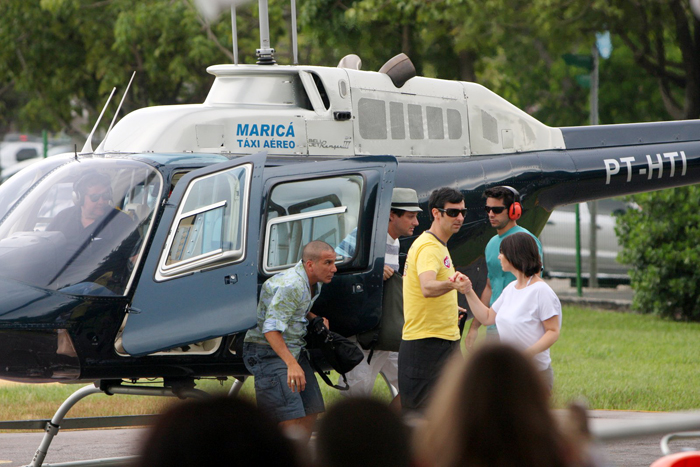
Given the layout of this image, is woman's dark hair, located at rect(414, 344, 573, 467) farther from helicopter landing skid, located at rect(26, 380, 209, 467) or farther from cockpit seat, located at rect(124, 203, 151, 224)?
cockpit seat, located at rect(124, 203, 151, 224)

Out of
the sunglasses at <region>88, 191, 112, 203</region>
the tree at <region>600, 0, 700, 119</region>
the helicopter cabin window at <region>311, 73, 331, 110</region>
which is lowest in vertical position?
the sunglasses at <region>88, 191, 112, 203</region>

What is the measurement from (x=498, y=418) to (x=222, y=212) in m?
4.34

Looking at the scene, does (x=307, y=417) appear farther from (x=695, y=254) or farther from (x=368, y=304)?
(x=695, y=254)

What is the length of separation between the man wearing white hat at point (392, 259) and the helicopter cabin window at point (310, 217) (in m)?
0.31

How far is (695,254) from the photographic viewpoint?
12.9 metres

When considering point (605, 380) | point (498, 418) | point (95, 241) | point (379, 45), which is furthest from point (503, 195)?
point (379, 45)

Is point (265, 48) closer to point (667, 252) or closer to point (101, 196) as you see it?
point (101, 196)

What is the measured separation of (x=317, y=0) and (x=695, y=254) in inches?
286

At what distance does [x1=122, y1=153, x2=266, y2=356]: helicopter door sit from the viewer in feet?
18.7

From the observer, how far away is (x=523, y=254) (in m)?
5.48

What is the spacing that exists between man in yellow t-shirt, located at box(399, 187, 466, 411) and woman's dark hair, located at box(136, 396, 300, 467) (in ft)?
13.5

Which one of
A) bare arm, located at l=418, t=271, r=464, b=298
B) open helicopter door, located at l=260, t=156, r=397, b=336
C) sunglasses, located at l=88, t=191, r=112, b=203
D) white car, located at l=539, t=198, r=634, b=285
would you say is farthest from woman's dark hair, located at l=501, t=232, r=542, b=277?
white car, located at l=539, t=198, r=634, b=285

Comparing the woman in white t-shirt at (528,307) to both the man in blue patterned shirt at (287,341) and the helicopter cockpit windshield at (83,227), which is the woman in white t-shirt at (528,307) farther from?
the helicopter cockpit windshield at (83,227)

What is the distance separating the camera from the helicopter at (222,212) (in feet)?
19.0
